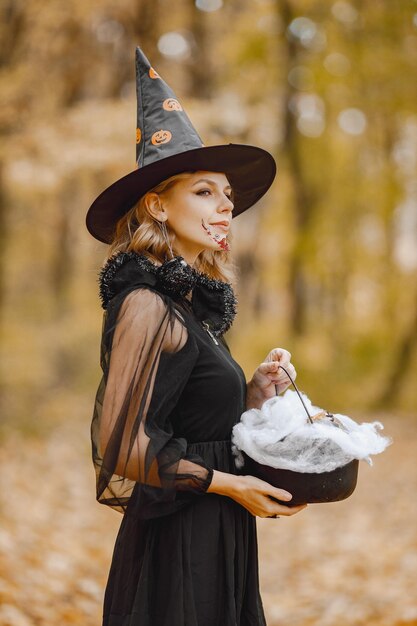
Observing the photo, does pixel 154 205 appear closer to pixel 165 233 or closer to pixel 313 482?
pixel 165 233

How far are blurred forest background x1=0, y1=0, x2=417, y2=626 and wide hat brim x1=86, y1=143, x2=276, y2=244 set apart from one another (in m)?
2.26

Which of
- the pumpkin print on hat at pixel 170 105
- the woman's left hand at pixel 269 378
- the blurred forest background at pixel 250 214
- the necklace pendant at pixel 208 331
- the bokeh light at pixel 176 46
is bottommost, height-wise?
the woman's left hand at pixel 269 378

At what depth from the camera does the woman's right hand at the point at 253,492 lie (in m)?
1.82

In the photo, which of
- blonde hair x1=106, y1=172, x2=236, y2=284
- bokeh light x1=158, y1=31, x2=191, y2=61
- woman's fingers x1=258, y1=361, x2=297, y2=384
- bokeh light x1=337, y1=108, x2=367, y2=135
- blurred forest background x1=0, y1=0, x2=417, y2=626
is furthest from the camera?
bokeh light x1=337, y1=108, x2=367, y2=135

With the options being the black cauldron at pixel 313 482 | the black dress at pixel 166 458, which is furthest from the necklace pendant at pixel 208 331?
the black cauldron at pixel 313 482

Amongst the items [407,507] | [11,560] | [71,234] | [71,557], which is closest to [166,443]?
[11,560]

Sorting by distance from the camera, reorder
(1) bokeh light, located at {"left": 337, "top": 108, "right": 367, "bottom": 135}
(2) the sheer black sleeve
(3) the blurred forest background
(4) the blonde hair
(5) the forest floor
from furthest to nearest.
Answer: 1. (1) bokeh light, located at {"left": 337, "top": 108, "right": 367, "bottom": 135}
2. (3) the blurred forest background
3. (5) the forest floor
4. (4) the blonde hair
5. (2) the sheer black sleeve

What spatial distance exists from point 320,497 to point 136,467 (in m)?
0.50

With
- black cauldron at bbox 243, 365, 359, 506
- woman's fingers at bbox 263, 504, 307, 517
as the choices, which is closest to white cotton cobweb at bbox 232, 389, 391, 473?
black cauldron at bbox 243, 365, 359, 506

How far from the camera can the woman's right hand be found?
5.97 feet

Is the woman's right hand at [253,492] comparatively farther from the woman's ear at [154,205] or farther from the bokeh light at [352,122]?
the bokeh light at [352,122]

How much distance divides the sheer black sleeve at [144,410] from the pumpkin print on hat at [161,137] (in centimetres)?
49

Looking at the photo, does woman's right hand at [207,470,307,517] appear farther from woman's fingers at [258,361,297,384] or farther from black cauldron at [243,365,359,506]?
woman's fingers at [258,361,297,384]

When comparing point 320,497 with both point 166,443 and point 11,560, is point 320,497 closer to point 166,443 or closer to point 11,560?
point 166,443
